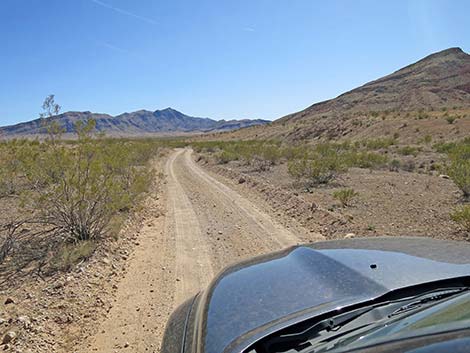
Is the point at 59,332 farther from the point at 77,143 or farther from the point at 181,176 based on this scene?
the point at 181,176

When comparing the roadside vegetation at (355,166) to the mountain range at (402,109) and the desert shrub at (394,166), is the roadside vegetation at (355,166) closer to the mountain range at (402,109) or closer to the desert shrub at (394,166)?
the desert shrub at (394,166)

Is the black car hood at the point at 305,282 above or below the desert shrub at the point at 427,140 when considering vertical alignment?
above

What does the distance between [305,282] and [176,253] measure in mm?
5572

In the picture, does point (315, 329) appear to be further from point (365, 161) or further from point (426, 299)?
point (365, 161)

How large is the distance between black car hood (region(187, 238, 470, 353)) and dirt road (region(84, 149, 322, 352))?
7.62ft

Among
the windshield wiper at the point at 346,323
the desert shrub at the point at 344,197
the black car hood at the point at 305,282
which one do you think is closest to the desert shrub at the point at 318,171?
the desert shrub at the point at 344,197

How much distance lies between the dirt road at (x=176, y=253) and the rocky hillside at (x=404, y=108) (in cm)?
2911

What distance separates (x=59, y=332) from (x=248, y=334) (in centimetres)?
386

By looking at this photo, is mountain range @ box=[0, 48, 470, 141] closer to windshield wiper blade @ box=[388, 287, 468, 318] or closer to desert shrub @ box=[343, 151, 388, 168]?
windshield wiper blade @ box=[388, 287, 468, 318]

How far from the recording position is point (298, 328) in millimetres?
2002

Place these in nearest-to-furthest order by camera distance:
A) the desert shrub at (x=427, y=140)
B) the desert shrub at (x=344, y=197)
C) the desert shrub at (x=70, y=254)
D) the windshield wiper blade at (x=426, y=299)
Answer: the windshield wiper blade at (x=426, y=299), the desert shrub at (x=70, y=254), the desert shrub at (x=344, y=197), the desert shrub at (x=427, y=140)

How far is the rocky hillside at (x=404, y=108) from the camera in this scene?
42.4 m

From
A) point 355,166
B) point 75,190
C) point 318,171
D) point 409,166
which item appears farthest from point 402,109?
point 75,190

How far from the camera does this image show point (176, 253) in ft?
25.5
